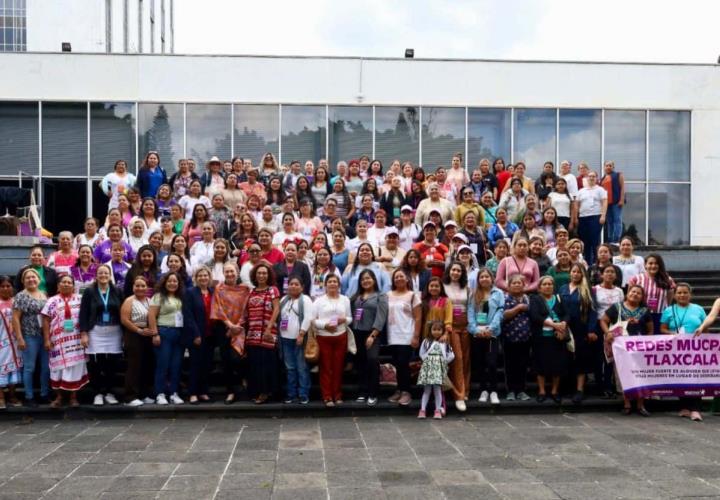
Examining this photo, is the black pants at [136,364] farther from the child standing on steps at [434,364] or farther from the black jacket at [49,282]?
the child standing on steps at [434,364]

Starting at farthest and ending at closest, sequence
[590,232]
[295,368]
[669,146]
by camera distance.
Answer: [669,146]
[590,232]
[295,368]

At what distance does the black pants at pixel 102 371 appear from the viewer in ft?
31.3

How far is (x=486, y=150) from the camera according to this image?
2048 cm

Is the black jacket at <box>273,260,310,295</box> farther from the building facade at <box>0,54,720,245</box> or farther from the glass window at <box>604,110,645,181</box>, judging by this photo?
the glass window at <box>604,110,645,181</box>

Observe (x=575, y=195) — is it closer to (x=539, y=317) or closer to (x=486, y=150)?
(x=539, y=317)

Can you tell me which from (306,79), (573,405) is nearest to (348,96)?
(306,79)

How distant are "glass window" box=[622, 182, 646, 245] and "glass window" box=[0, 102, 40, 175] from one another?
15794 millimetres

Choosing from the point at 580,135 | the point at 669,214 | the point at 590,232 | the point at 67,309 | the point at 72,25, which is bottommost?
the point at 67,309

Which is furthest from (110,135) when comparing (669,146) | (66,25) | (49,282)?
(66,25)

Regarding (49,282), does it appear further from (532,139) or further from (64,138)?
(532,139)

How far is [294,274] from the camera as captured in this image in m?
9.89

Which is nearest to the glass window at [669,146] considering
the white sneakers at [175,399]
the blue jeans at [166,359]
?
the blue jeans at [166,359]

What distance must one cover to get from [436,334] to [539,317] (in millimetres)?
1346

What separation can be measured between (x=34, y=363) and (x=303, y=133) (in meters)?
12.0
